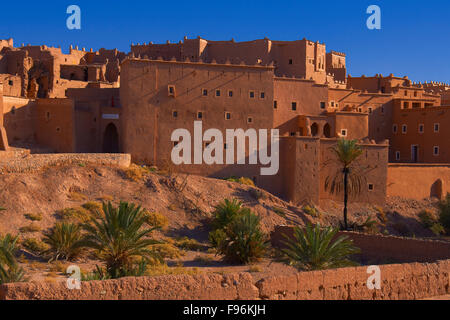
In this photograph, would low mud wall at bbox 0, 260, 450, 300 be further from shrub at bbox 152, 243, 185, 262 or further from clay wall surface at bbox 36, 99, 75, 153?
clay wall surface at bbox 36, 99, 75, 153

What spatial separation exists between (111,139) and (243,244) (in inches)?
576

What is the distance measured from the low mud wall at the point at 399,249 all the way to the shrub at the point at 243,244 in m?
2.14

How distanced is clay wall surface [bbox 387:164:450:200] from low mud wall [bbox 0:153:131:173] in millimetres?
15311

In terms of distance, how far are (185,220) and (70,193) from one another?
5.16m

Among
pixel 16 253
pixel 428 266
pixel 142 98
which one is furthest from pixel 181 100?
pixel 428 266

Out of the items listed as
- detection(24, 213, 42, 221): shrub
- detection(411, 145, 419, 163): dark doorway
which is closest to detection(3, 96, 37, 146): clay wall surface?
detection(24, 213, 42, 221): shrub

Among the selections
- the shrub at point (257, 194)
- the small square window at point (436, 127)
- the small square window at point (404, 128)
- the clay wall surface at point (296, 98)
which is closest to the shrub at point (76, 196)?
the shrub at point (257, 194)

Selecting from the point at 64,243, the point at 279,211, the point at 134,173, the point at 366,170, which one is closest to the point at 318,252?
the point at 64,243

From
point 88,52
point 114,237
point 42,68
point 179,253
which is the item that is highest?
point 88,52

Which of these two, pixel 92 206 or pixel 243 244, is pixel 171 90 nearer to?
pixel 92 206

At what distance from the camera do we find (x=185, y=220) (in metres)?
25.1

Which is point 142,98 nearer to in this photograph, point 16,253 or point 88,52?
point 16,253

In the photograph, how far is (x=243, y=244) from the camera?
19.6m

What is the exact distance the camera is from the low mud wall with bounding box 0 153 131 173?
24.0 meters
